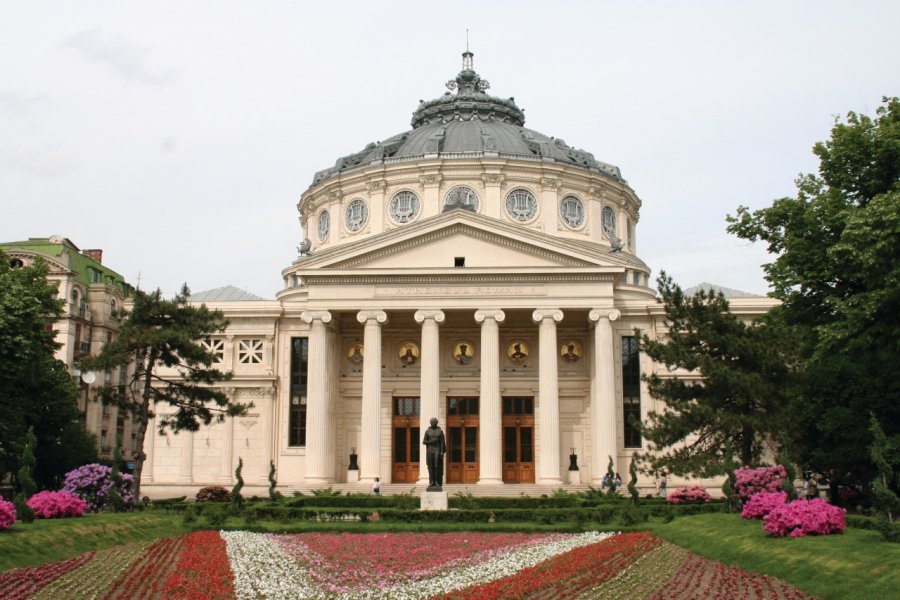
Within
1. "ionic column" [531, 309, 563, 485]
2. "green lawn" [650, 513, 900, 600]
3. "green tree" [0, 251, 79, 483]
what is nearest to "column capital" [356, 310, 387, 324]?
"ionic column" [531, 309, 563, 485]

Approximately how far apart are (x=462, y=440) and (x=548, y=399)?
7.24m

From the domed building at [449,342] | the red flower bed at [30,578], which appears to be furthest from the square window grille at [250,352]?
the red flower bed at [30,578]

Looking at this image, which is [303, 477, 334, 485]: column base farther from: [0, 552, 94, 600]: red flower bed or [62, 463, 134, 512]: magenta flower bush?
[0, 552, 94, 600]: red flower bed

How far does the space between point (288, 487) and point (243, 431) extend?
651 centimetres

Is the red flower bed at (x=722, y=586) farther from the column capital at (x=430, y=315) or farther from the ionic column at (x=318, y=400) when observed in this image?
the ionic column at (x=318, y=400)

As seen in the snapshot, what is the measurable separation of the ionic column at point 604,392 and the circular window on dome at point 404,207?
1733 cm

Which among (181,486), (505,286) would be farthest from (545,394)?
(181,486)

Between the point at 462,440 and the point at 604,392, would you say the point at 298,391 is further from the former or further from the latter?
the point at 604,392

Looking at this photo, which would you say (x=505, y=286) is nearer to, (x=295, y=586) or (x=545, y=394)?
(x=545, y=394)

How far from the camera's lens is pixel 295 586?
805 inches

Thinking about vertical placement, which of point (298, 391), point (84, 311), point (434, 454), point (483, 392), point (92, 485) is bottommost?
point (92, 485)

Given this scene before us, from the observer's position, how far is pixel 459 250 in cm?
5375

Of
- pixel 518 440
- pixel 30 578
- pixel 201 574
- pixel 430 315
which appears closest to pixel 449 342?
pixel 430 315

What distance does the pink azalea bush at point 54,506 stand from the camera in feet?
93.7
